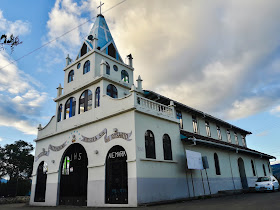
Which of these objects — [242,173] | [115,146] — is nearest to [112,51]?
[115,146]

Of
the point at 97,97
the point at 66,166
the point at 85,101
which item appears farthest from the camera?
the point at 85,101

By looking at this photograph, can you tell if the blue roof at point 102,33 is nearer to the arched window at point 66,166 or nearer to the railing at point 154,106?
the railing at point 154,106

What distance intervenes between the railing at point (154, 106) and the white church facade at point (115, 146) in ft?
0.16

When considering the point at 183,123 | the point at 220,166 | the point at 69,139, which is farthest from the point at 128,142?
the point at 220,166

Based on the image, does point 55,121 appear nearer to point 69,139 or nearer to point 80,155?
point 69,139

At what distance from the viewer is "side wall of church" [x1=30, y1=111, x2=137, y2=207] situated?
13130mm

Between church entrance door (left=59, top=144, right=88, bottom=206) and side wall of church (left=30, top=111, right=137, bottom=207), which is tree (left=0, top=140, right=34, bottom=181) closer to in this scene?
side wall of church (left=30, top=111, right=137, bottom=207)

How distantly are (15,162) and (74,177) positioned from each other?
→ 2982 centimetres

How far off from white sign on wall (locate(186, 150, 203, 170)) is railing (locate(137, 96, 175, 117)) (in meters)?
3.17

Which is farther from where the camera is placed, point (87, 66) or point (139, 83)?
point (139, 83)

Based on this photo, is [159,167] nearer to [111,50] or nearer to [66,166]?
[66,166]

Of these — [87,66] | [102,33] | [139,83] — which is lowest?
[139,83]

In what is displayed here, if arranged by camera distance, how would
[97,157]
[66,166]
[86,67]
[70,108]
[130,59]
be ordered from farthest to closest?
[130,59], [86,67], [70,108], [66,166], [97,157]

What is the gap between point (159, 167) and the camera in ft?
46.7
